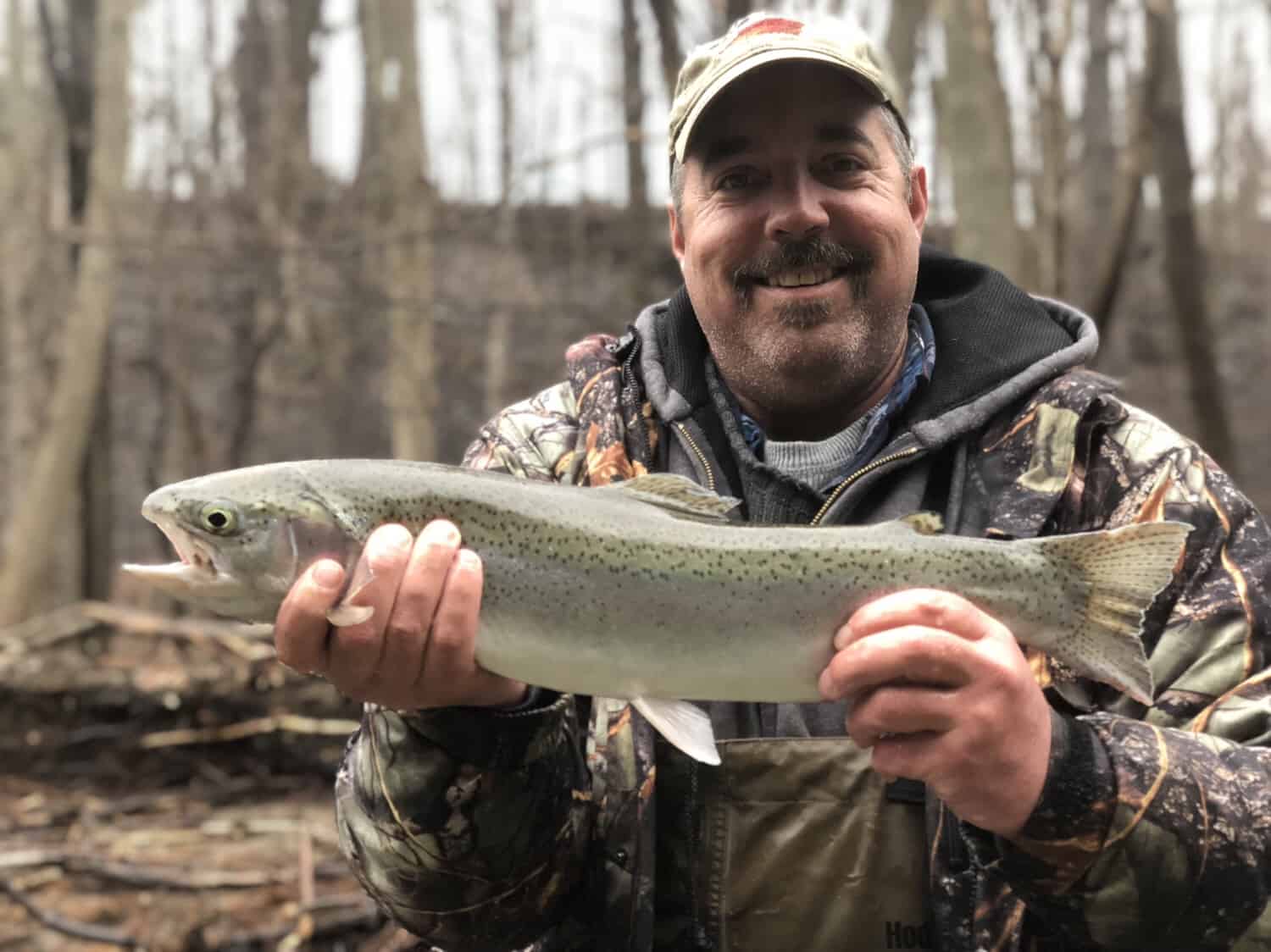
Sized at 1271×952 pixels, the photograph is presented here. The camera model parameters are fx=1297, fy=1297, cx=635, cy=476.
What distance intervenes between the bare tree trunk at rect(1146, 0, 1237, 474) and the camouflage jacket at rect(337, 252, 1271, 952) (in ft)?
27.8

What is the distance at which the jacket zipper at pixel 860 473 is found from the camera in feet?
10.6

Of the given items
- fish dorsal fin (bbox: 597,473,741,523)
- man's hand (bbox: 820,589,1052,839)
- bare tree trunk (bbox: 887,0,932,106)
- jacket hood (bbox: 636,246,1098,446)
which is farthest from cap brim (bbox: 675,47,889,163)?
bare tree trunk (bbox: 887,0,932,106)

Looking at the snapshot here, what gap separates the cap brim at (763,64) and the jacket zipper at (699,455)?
797mm

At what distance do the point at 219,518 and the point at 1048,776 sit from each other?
5.70 ft

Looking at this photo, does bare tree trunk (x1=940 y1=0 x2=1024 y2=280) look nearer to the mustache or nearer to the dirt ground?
the mustache

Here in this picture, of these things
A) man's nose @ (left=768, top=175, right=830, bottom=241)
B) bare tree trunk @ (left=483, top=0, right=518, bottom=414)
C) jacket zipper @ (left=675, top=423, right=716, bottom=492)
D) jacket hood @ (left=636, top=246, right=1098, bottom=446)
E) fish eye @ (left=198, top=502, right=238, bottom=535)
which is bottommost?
fish eye @ (left=198, top=502, right=238, bottom=535)

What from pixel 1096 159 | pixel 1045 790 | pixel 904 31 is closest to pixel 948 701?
pixel 1045 790

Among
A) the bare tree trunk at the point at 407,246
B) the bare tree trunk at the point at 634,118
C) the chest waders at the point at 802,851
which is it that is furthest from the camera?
the bare tree trunk at the point at 634,118

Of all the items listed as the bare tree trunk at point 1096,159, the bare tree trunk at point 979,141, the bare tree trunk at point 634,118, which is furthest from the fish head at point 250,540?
the bare tree trunk at point 1096,159

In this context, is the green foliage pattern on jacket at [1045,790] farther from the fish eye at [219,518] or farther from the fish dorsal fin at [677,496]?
the fish eye at [219,518]

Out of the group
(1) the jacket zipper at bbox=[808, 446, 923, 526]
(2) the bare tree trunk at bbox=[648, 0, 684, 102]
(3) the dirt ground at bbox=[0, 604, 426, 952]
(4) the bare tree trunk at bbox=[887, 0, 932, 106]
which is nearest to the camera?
(1) the jacket zipper at bbox=[808, 446, 923, 526]

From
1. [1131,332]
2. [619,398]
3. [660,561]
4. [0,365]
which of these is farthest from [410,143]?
[1131,332]

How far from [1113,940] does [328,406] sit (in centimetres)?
2170

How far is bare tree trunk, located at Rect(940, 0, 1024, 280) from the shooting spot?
720 centimetres
